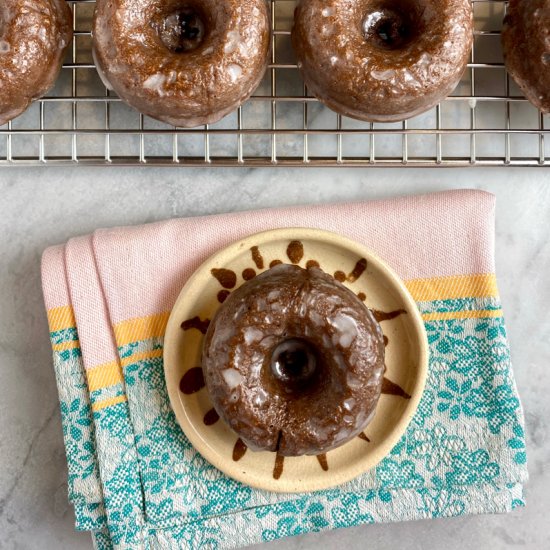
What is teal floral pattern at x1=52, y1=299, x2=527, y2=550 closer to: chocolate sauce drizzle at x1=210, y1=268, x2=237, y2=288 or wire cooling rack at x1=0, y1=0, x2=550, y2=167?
chocolate sauce drizzle at x1=210, y1=268, x2=237, y2=288

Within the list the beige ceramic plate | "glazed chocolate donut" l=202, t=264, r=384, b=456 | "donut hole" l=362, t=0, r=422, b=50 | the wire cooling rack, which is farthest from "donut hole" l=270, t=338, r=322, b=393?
Answer: "donut hole" l=362, t=0, r=422, b=50

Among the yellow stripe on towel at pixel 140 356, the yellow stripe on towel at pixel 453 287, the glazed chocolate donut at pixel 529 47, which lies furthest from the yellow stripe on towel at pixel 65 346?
the glazed chocolate donut at pixel 529 47

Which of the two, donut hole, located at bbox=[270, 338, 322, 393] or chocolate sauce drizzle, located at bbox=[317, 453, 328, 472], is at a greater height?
donut hole, located at bbox=[270, 338, 322, 393]

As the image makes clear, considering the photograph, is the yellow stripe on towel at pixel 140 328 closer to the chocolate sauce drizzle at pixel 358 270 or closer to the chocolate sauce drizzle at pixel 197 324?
the chocolate sauce drizzle at pixel 197 324

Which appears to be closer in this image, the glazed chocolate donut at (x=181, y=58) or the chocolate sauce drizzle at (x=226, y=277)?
the glazed chocolate donut at (x=181, y=58)

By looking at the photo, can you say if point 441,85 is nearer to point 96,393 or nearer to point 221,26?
point 221,26

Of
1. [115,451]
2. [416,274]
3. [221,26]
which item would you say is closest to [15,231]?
[115,451]
